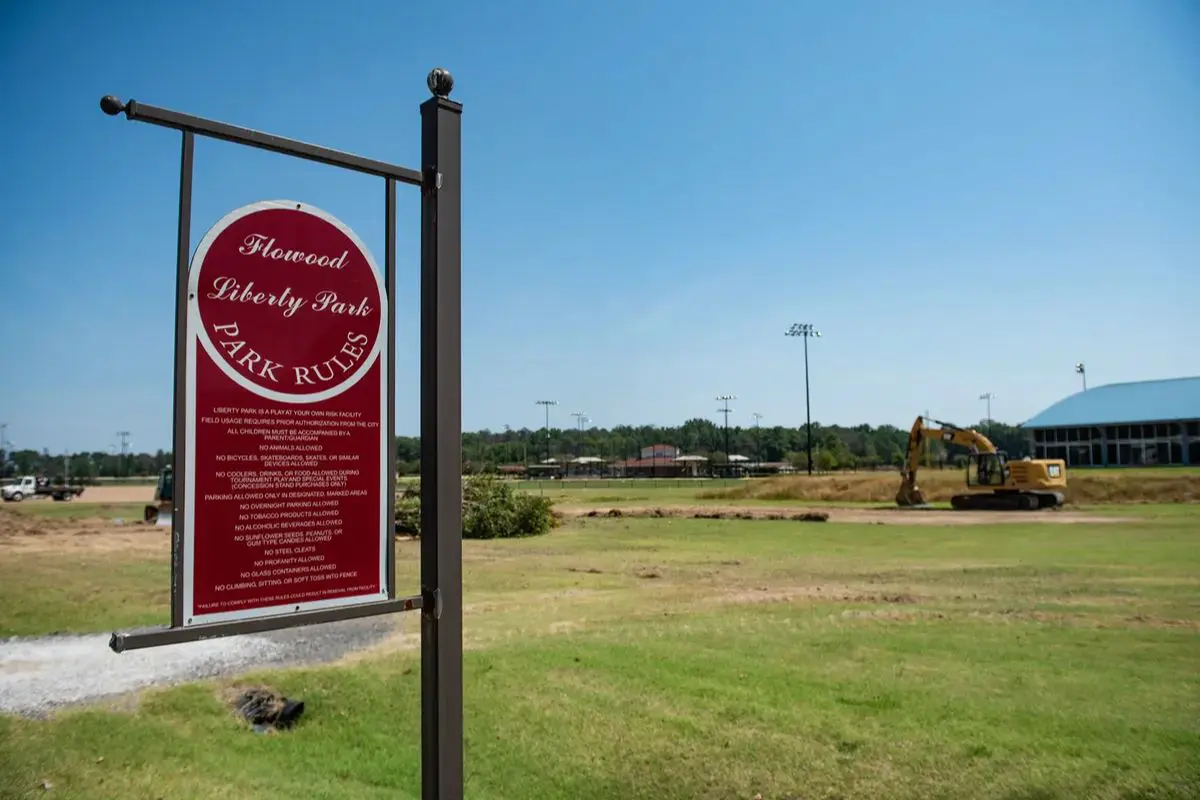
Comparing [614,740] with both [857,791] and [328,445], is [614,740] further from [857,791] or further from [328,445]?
[328,445]

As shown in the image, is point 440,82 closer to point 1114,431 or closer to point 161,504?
point 161,504

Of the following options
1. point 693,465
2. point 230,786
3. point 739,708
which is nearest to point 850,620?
point 739,708

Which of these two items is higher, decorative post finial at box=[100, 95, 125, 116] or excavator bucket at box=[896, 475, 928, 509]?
decorative post finial at box=[100, 95, 125, 116]

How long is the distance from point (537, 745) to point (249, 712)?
7.48 feet

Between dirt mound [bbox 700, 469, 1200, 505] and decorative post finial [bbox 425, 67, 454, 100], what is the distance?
122ft

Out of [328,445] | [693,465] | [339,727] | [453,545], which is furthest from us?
[693,465]

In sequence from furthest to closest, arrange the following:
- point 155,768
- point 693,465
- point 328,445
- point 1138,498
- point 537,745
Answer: point 693,465 → point 1138,498 → point 537,745 → point 155,768 → point 328,445

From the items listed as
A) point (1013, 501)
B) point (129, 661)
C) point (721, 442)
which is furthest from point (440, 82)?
point (721, 442)

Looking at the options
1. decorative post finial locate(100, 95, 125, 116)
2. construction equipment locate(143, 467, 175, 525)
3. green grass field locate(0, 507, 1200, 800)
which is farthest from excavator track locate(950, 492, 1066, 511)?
decorative post finial locate(100, 95, 125, 116)

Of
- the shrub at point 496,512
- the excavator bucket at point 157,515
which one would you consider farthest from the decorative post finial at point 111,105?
the excavator bucket at point 157,515

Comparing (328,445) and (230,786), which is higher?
(328,445)

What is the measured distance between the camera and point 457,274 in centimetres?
396

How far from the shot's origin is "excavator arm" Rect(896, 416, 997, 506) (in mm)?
32781

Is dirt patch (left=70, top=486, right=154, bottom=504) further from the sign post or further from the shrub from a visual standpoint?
the sign post
